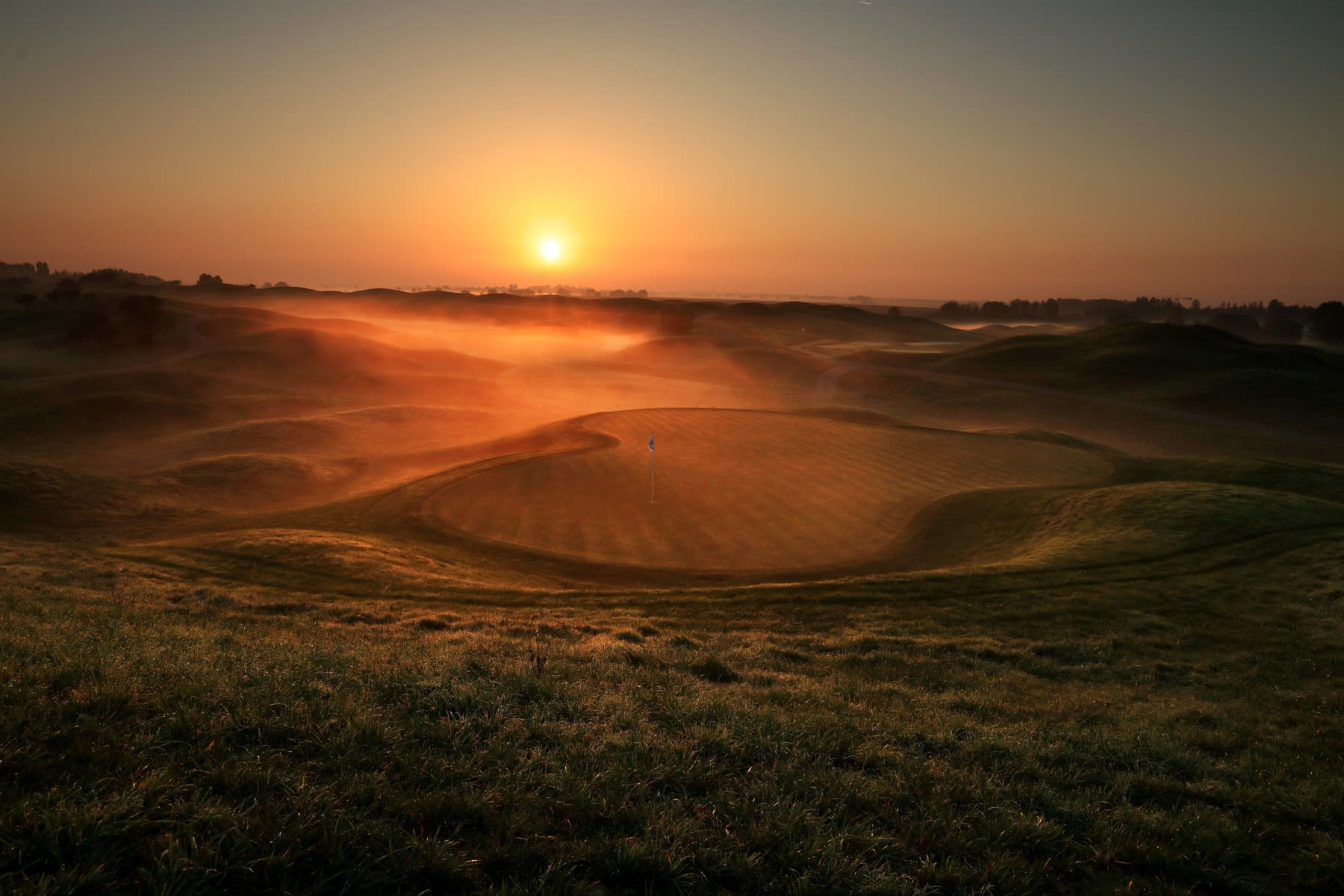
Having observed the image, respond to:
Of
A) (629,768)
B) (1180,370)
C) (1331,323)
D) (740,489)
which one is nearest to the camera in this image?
(629,768)

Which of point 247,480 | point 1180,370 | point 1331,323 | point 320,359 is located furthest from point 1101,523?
point 1331,323

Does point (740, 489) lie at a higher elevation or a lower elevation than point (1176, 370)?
lower

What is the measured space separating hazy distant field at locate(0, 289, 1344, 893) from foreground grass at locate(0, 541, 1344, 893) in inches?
1.5

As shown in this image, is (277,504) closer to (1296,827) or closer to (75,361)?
(1296,827)

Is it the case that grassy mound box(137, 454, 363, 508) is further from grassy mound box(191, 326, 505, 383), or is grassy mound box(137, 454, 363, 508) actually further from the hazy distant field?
grassy mound box(191, 326, 505, 383)

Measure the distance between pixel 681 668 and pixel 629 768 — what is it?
4730mm

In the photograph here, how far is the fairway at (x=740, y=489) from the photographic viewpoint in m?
23.6

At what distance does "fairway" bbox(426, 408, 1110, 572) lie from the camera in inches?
930

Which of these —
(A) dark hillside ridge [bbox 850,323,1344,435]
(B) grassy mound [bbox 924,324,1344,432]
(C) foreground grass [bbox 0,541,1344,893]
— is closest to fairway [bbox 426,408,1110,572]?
(C) foreground grass [bbox 0,541,1344,893]

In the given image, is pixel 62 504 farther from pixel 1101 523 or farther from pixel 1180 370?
pixel 1180 370

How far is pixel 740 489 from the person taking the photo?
30.0 m

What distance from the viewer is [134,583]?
16.8m

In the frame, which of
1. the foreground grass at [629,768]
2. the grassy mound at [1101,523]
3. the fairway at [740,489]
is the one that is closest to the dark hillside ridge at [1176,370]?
the fairway at [740,489]

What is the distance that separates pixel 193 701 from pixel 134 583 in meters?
13.9
